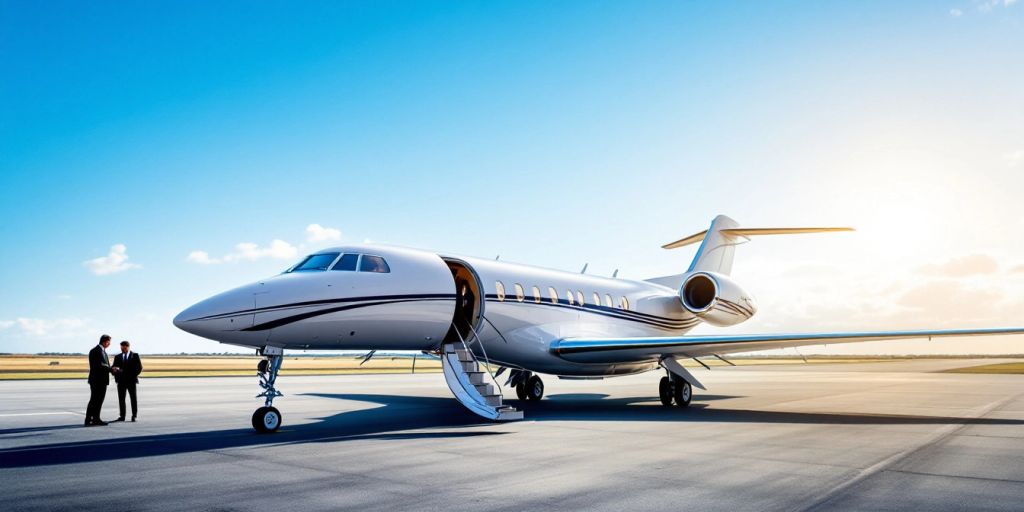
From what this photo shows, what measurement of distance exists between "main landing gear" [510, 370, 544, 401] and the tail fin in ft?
23.9

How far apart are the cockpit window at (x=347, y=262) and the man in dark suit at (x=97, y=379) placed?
13.6 ft

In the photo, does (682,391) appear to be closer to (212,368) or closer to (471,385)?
(471,385)

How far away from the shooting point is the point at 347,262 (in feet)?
39.4

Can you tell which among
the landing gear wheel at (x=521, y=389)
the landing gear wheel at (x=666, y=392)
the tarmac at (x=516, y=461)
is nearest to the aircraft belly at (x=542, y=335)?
the landing gear wheel at (x=666, y=392)

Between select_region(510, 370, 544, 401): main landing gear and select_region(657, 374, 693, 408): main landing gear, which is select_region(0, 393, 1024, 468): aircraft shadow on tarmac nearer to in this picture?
select_region(657, 374, 693, 408): main landing gear

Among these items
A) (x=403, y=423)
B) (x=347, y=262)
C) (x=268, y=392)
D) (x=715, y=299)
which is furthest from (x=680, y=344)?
(x=268, y=392)

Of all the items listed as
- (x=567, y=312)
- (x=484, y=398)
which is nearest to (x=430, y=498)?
(x=484, y=398)

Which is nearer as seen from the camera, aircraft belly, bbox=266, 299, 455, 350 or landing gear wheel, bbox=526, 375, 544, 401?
aircraft belly, bbox=266, 299, 455, 350

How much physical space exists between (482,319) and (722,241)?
12.2 m

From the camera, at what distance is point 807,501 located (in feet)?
18.4

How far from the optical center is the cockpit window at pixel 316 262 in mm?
11789

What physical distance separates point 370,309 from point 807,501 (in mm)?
7985

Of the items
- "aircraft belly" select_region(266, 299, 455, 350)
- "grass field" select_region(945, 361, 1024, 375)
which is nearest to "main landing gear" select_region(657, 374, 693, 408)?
"aircraft belly" select_region(266, 299, 455, 350)

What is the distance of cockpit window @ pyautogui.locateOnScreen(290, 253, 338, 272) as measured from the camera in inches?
464
